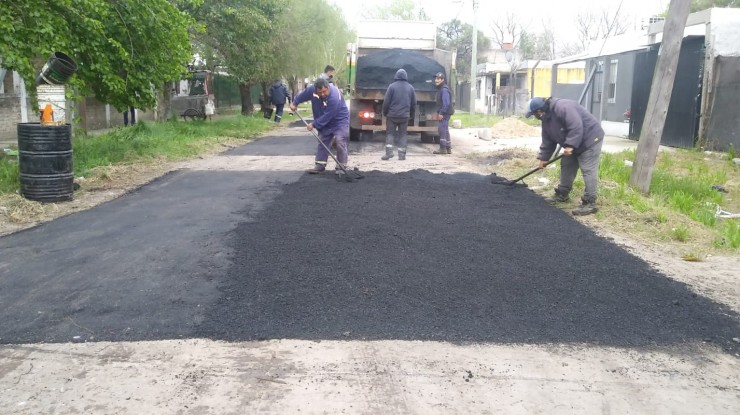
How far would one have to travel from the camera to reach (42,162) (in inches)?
318

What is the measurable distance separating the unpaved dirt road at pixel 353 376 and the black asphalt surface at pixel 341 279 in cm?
10

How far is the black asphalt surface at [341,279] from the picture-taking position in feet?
13.3

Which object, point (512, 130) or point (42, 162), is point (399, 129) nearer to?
point (42, 162)

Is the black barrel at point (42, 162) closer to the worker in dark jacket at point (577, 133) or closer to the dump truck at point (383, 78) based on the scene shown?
the worker in dark jacket at point (577, 133)

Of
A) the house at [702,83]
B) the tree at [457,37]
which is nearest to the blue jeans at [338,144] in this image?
the house at [702,83]

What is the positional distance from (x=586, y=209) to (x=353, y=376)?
5.03 meters

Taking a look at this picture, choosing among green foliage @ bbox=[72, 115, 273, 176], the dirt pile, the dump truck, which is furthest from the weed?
the dirt pile

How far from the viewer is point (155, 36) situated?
11023mm

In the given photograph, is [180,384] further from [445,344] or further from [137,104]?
[137,104]

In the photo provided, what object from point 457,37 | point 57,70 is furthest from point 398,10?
point 57,70

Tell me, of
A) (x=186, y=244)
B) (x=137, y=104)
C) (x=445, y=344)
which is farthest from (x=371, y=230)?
(x=137, y=104)

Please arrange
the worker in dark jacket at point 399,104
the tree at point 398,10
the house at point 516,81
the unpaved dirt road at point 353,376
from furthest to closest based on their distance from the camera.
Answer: the tree at point 398,10
the house at point 516,81
the worker in dark jacket at point 399,104
the unpaved dirt road at point 353,376

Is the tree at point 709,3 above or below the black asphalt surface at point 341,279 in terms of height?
above

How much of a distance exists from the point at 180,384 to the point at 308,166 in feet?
28.5
